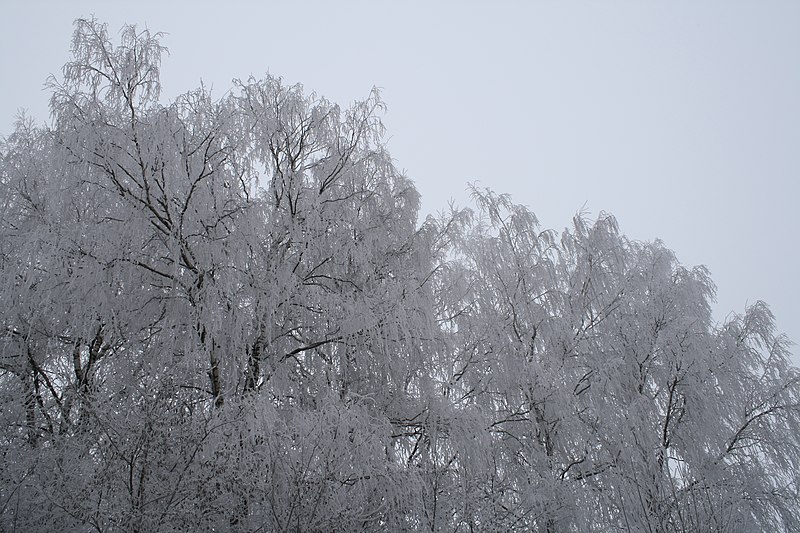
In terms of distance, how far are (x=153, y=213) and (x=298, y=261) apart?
1.51 metres

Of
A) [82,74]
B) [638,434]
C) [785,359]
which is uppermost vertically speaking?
[82,74]

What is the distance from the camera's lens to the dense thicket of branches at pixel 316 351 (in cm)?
444

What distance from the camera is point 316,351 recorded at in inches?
257

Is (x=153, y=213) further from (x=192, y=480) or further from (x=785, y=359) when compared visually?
(x=785, y=359)

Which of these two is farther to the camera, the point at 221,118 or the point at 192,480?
the point at 221,118

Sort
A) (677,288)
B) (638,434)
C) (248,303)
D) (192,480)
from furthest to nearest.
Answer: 1. (677,288)
2. (638,434)
3. (248,303)
4. (192,480)

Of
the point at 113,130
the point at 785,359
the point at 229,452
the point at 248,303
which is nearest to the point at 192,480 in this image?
the point at 229,452

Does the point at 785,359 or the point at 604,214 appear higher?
the point at 604,214

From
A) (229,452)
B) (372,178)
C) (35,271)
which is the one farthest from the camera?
(372,178)

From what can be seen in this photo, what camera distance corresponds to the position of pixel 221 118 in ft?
20.4

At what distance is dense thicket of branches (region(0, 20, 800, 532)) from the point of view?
14.6 feet

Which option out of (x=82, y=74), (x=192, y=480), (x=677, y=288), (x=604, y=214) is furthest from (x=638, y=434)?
(x=82, y=74)

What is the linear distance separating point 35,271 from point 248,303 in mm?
2005

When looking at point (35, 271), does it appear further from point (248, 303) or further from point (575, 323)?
point (575, 323)
